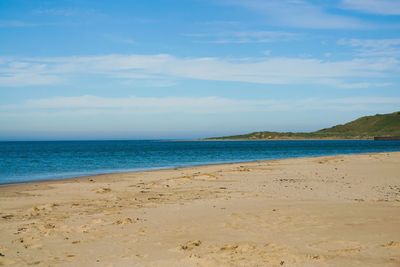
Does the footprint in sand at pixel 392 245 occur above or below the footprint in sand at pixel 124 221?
above

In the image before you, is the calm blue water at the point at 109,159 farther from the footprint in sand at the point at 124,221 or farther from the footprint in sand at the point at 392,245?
the footprint in sand at the point at 392,245

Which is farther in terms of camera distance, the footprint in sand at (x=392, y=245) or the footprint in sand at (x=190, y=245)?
the footprint in sand at (x=190, y=245)

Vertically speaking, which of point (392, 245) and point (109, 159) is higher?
point (392, 245)

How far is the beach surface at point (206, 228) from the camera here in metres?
8.25

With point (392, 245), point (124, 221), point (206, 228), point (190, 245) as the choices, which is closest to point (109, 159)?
point (124, 221)

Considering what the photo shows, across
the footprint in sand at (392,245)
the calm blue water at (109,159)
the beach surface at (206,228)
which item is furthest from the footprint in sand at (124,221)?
the calm blue water at (109,159)

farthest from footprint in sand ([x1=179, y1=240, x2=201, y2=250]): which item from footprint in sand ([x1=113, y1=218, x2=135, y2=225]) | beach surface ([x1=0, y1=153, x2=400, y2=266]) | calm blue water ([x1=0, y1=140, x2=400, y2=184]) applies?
calm blue water ([x1=0, y1=140, x2=400, y2=184])

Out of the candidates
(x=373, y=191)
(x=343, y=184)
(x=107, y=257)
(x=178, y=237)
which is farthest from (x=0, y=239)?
(x=343, y=184)

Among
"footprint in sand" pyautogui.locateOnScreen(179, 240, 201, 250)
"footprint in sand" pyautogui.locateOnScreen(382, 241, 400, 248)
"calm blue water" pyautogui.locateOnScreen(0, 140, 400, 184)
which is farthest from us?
"calm blue water" pyautogui.locateOnScreen(0, 140, 400, 184)

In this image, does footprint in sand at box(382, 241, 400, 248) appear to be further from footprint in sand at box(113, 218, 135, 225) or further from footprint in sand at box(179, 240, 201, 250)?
footprint in sand at box(113, 218, 135, 225)

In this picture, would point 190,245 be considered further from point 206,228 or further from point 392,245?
point 392,245

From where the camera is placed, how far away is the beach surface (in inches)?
325

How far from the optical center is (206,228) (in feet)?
35.2

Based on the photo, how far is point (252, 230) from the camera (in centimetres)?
1034
